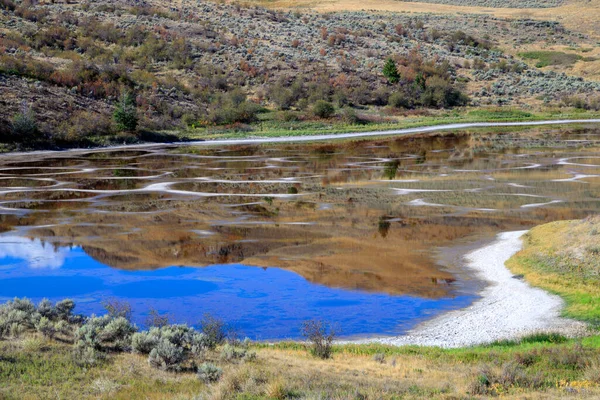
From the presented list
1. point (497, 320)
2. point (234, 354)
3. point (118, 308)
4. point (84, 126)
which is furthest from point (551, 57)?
point (234, 354)

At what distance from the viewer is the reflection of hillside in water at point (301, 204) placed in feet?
63.4

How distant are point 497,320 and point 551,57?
92.3m

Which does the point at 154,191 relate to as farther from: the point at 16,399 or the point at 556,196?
the point at 16,399

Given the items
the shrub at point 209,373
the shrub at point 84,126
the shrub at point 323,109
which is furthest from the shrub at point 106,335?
the shrub at point 323,109

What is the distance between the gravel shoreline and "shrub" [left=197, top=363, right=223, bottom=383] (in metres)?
4.42

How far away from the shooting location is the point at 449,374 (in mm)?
10117

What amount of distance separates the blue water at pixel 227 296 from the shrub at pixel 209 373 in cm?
400

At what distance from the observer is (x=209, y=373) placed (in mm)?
9500

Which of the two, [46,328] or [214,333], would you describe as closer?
[46,328]

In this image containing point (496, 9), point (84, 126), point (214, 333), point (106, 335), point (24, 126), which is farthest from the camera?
point (496, 9)

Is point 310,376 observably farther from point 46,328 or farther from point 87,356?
point 46,328

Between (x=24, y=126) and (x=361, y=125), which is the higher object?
(x=24, y=126)

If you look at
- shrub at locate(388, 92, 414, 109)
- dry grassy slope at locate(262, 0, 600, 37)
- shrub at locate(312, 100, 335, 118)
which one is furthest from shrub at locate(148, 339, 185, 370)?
dry grassy slope at locate(262, 0, 600, 37)

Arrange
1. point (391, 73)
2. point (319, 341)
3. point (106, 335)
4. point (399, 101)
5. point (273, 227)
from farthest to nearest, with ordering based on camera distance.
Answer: point (391, 73) < point (399, 101) < point (273, 227) < point (319, 341) < point (106, 335)
